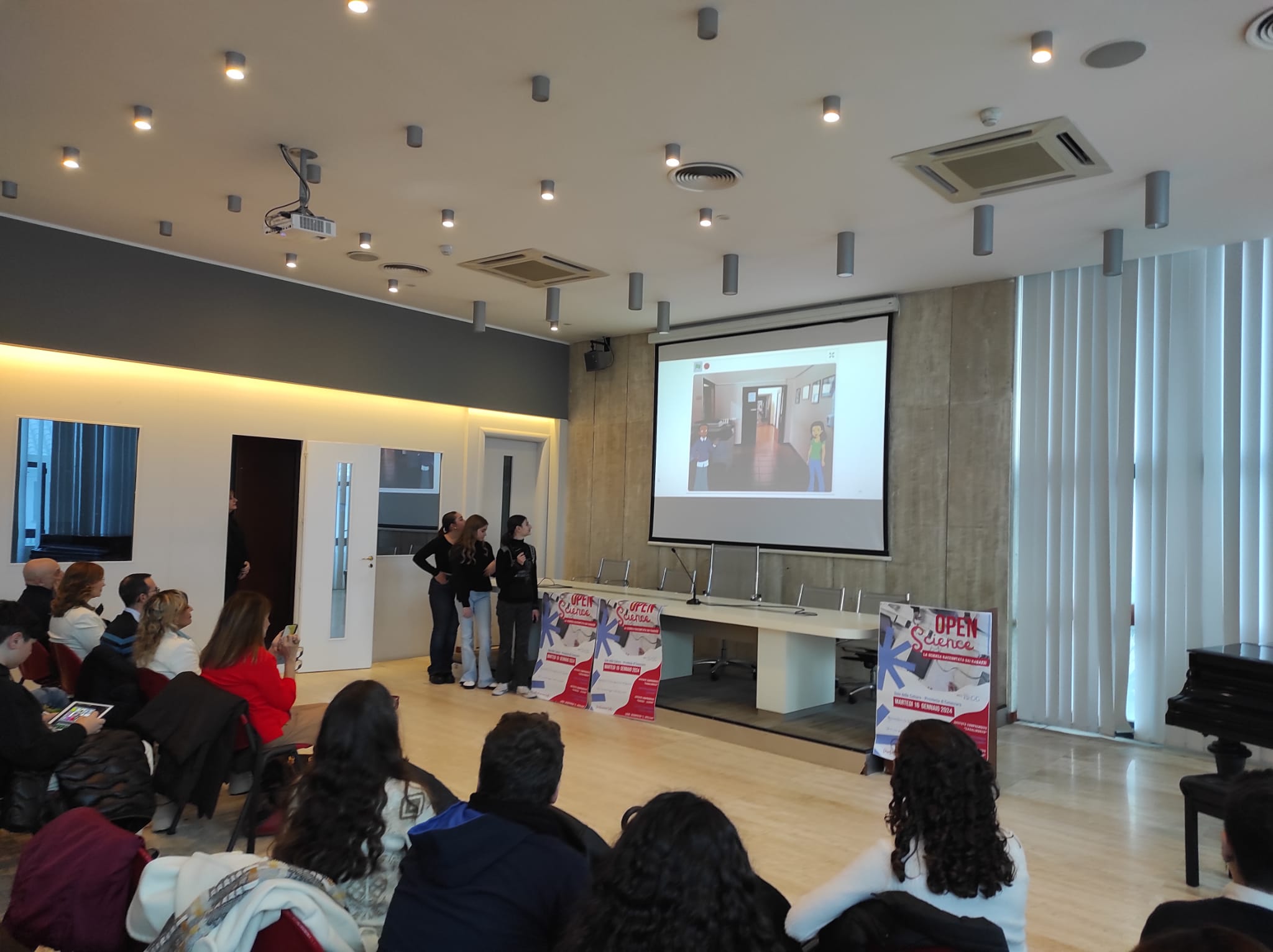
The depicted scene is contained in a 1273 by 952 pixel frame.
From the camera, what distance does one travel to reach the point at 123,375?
265 inches

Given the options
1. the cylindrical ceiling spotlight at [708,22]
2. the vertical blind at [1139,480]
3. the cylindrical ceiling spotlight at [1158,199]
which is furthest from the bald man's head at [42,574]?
the vertical blind at [1139,480]

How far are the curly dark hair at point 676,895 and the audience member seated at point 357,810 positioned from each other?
87 cm

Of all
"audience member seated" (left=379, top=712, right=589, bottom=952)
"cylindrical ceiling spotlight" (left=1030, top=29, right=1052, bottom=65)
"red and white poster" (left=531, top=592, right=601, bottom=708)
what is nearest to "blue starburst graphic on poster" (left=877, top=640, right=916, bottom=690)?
"red and white poster" (left=531, top=592, right=601, bottom=708)

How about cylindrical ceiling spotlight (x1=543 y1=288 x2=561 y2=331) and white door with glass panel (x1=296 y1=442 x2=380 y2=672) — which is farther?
white door with glass panel (x1=296 y1=442 x2=380 y2=672)

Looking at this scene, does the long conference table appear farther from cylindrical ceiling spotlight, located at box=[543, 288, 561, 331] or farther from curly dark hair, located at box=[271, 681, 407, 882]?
curly dark hair, located at box=[271, 681, 407, 882]

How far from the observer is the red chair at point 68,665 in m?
4.23

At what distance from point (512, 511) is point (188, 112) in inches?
239

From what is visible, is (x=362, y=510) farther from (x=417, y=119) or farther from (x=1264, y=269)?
(x=1264, y=269)

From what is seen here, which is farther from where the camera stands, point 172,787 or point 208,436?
point 208,436

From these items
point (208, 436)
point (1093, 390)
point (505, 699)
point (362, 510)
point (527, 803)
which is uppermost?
point (1093, 390)

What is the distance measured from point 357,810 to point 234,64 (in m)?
3.18

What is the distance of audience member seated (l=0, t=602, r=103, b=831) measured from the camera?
2.84 m

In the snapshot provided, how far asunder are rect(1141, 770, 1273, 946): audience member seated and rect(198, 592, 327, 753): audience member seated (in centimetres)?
318

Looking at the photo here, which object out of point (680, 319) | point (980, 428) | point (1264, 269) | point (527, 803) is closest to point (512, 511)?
point (680, 319)
